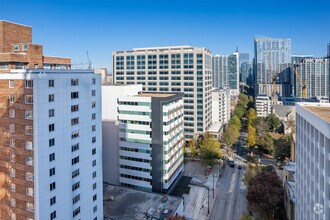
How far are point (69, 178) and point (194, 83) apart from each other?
5432cm

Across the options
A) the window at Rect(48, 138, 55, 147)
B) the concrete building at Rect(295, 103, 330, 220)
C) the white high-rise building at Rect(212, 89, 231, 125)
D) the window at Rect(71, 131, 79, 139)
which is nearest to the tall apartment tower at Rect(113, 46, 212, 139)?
the white high-rise building at Rect(212, 89, 231, 125)

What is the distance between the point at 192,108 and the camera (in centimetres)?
7688

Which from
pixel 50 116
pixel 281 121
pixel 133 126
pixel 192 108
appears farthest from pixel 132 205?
pixel 281 121

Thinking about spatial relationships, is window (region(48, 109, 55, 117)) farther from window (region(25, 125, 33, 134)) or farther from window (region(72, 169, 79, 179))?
window (region(72, 169, 79, 179))

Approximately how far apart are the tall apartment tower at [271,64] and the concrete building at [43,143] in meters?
147

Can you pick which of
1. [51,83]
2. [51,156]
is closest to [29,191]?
[51,156]

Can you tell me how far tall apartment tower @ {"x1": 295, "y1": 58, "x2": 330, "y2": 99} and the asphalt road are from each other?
3609 inches

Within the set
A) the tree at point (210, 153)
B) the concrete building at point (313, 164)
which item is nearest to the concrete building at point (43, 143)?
the concrete building at point (313, 164)

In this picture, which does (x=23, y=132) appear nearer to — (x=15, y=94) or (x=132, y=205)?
(x=15, y=94)

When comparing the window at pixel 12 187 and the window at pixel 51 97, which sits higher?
the window at pixel 51 97

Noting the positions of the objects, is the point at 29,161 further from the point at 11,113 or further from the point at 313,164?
the point at 313,164

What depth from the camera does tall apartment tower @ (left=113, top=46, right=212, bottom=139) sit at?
75750mm

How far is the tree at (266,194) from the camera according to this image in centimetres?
3819

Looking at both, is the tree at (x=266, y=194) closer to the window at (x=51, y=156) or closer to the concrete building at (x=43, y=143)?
the concrete building at (x=43, y=143)
